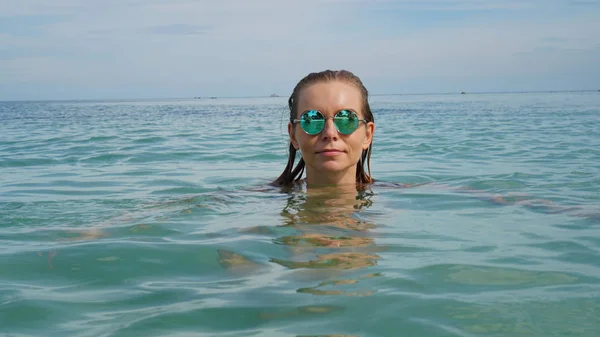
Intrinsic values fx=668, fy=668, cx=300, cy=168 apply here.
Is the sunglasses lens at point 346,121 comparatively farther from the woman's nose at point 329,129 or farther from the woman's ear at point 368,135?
the woman's ear at point 368,135

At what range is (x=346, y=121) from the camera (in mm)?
4660

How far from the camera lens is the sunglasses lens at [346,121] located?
183 inches

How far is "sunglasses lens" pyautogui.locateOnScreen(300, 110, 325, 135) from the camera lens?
182 inches

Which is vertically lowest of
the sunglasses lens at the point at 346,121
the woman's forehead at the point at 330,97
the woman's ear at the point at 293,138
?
the woman's ear at the point at 293,138

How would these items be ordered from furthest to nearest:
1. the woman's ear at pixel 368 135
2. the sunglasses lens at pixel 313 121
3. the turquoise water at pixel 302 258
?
the woman's ear at pixel 368 135 < the sunglasses lens at pixel 313 121 < the turquoise water at pixel 302 258

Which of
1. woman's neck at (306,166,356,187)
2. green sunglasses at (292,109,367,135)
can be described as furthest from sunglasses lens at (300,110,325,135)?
woman's neck at (306,166,356,187)

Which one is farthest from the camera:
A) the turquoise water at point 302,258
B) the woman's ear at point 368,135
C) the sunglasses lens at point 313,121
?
the woman's ear at point 368,135

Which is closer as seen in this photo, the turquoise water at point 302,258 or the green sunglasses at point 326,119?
the turquoise water at point 302,258

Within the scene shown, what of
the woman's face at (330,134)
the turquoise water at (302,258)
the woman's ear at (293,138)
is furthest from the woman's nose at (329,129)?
the turquoise water at (302,258)

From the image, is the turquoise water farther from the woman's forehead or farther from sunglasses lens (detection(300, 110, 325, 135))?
the woman's forehead

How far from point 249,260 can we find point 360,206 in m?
1.66

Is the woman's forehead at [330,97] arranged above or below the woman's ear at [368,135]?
above

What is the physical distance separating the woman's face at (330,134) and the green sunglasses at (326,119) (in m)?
0.03

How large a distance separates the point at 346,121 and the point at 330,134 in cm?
15
